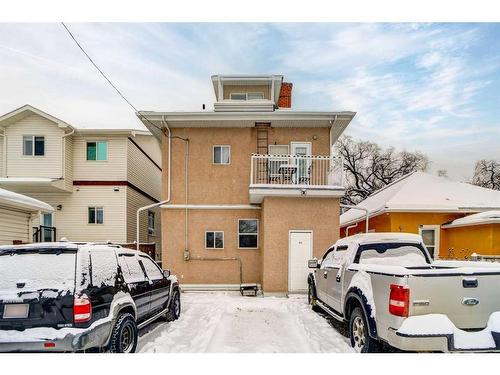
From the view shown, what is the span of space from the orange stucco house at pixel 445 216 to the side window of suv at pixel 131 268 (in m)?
9.49

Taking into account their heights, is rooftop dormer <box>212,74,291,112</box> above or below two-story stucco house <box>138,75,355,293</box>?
above

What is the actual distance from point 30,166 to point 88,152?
7.41 feet

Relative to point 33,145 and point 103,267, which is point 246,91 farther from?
point 103,267

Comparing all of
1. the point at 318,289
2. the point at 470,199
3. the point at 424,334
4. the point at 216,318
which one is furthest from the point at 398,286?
the point at 470,199

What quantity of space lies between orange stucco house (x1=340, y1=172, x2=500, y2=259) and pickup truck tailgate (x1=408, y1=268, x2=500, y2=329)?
27.2 feet

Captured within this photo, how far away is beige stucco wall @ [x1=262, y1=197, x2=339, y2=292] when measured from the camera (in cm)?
998

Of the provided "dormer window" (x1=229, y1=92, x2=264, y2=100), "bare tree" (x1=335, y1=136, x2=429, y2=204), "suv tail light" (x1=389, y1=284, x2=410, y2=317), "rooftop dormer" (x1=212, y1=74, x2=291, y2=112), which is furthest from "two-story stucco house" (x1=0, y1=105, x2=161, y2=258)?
"bare tree" (x1=335, y1=136, x2=429, y2=204)

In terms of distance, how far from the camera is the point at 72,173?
14.1 metres

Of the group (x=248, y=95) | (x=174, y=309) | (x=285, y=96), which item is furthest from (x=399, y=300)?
(x=285, y=96)

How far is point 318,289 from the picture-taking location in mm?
7219

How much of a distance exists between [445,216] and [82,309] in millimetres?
12648

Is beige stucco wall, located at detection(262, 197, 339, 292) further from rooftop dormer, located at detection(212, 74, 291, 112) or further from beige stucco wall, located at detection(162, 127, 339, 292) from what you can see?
rooftop dormer, located at detection(212, 74, 291, 112)

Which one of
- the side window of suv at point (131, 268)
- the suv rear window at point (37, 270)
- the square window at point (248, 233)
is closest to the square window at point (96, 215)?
A: the square window at point (248, 233)
